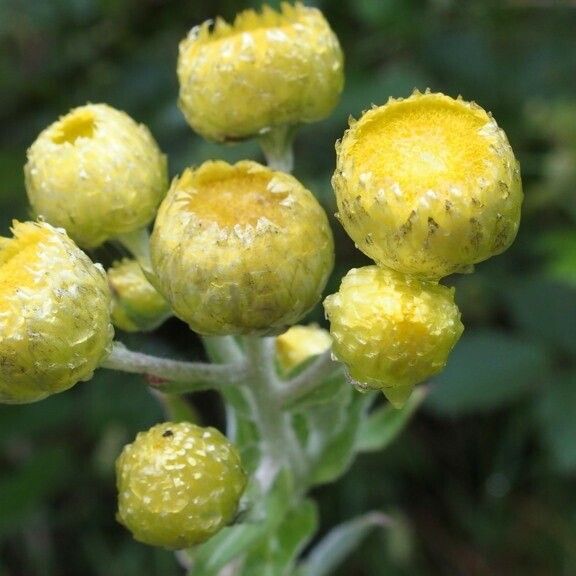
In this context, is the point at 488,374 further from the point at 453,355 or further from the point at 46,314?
the point at 46,314

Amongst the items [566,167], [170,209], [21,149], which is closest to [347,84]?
[566,167]

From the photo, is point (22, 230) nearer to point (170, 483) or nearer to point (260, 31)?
point (170, 483)

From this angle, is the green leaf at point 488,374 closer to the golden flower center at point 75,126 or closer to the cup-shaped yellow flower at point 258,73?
the cup-shaped yellow flower at point 258,73

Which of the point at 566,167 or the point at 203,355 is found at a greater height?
the point at 566,167

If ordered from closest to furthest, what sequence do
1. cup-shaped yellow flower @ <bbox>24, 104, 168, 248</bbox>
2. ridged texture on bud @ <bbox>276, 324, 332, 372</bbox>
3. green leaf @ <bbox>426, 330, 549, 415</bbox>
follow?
cup-shaped yellow flower @ <bbox>24, 104, 168, 248</bbox>, ridged texture on bud @ <bbox>276, 324, 332, 372</bbox>, green leaf @ <bbox>426, 330, 549, 415</bbox>

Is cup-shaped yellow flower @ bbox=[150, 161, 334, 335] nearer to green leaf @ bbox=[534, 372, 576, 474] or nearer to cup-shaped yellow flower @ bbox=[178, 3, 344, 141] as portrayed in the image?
cup-shaped yellow flower @ bbox=[178, 3, 344, 141]

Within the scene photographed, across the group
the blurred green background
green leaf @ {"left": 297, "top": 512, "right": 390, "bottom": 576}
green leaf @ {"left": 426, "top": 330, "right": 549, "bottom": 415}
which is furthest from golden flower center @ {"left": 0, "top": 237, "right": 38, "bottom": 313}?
green leaf @ {"left": 426, "top": 330, "right": 549, "bottom": 415}
